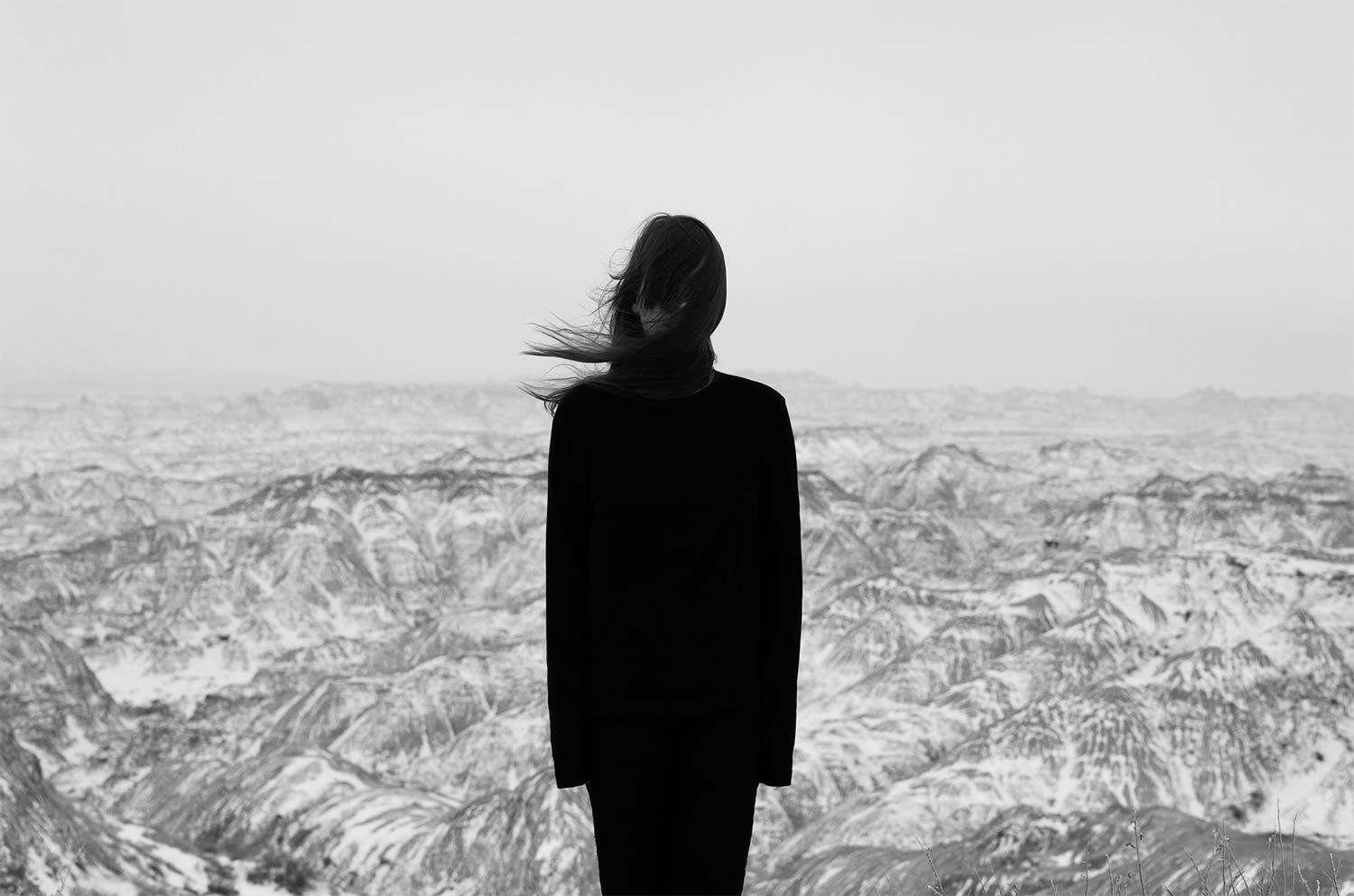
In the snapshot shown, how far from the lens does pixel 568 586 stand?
5125mm

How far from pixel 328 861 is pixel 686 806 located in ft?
432

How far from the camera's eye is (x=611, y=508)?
497cm

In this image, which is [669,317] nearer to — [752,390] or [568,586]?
[752,390]

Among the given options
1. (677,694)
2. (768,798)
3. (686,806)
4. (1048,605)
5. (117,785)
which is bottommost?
(117,785)

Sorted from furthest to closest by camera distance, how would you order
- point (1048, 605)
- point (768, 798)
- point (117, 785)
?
point (1048, 605) → point (117, 785) → point (768, 798)

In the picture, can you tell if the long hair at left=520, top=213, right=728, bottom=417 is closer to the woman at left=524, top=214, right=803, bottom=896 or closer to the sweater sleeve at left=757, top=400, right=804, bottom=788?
the woman at left=524, top=214, right=803, bottom=896

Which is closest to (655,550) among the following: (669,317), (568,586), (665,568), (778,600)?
(665,568)

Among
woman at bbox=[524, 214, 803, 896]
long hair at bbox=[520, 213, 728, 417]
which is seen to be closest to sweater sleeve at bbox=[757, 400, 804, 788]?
woman at bbox=[524, 214, 803, 896]

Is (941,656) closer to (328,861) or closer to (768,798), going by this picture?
(768,798)

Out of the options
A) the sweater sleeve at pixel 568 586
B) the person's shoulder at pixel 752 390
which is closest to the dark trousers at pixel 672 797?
the sweater sleeve at pixel 568 586

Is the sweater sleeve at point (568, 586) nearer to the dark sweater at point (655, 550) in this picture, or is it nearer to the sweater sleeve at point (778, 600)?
the dark sweater at point (655, 550)

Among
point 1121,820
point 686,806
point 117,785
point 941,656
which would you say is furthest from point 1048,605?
point 686,806

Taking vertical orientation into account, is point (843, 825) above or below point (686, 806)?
below

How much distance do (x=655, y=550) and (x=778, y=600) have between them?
700mm
